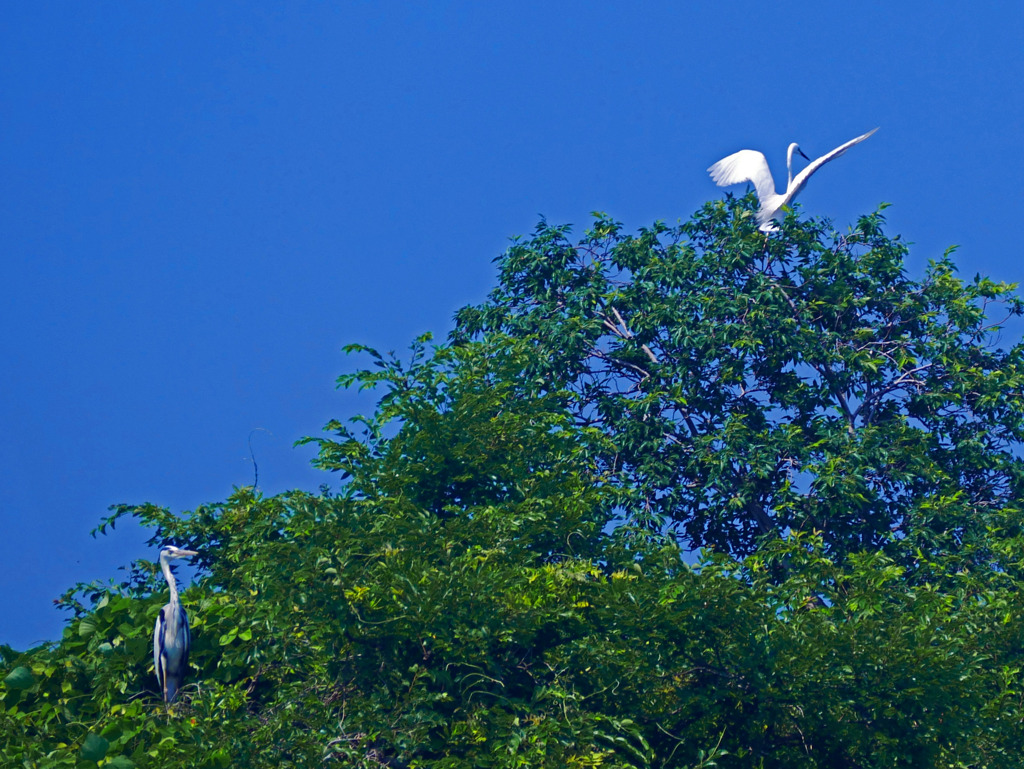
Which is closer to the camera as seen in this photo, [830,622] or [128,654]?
[830,622]

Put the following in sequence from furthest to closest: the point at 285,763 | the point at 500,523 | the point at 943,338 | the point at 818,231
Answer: the point at 818,231
the point at 943,338
the point at 500,523
the point at 285,763

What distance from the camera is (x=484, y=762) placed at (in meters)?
7.05

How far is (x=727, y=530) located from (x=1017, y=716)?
4929 mm

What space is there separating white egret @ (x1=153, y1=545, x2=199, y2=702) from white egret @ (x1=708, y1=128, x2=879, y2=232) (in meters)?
8.89

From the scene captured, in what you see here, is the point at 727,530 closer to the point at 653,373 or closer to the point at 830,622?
the point at 653,373

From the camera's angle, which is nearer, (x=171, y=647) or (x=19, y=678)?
(x=171, y=647)

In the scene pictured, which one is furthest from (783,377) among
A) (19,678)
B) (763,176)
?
(19,678)

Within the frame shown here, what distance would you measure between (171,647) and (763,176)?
9.78m

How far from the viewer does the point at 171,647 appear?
7988 mm

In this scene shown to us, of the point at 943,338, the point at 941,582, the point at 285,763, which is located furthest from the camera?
the point at 943,338

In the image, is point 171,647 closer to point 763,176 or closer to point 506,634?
point 506,634

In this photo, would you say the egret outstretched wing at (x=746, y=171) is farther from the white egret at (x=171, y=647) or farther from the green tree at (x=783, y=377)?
the white egret at (x=171, y=647)

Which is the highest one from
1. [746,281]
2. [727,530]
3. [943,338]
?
[746,281]

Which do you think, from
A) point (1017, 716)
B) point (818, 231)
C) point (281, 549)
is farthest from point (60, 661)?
point (818, 231)
